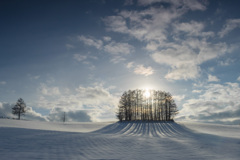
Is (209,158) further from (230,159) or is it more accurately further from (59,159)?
(59,159)

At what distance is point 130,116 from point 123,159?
1730 inches

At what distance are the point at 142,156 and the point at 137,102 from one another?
147 feet

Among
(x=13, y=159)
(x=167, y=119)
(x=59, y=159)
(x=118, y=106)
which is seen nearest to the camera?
(x=13, y=159)

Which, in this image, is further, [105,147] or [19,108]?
[19,108]

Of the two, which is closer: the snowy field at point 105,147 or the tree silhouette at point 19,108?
the snowy field at point 105,147

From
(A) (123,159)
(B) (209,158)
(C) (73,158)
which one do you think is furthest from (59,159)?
(B) (209,158)

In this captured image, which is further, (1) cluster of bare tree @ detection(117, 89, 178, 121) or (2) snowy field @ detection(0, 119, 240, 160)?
(1) cluster of bare tree @ detection(117, 89, 178, 121)

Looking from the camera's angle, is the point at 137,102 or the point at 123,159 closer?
the point at 123,159

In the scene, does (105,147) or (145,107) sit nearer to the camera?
(105,147)

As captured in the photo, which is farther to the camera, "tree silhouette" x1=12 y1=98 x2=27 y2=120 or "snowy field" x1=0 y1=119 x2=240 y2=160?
"tree silhouette" x1=12 y1=98 x2=27 y2=120

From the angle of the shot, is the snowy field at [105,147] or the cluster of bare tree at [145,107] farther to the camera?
the cluster of bare tree at [145,107]

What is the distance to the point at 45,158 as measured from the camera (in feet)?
31.1

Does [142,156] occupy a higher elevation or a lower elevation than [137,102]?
lower

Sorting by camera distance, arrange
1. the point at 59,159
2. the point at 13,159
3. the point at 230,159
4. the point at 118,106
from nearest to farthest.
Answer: the point at 13,159 → the point at 59,159 → the point at 230,159 → the point at 118,106
